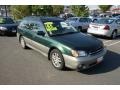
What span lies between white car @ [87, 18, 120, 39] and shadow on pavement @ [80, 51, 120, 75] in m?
4.07

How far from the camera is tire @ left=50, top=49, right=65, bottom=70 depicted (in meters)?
5.54

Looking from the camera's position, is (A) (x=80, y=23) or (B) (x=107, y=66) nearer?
(B) (x=107, y=66)

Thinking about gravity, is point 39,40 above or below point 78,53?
above

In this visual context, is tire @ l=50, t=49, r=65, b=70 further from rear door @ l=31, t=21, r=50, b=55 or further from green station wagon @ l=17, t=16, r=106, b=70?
rear door @ l=31, t=21, r=50, b=55

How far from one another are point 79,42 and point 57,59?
86 centimetres

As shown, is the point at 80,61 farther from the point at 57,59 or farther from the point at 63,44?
the point at 57,59

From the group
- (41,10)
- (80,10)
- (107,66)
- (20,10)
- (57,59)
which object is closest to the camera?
(57,59)

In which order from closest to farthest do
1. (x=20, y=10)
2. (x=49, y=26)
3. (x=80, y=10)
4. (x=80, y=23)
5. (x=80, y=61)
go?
1. (x=80, y=61)
2. (x=49, y=26)
3. (x=80, y=23)
4. (x=20, y=10)
5. (x=80, y=10)

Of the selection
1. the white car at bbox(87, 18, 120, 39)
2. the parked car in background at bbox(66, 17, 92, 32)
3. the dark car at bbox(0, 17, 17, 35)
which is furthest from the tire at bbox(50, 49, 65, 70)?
the parked car in background at bbox(66, 17, 92, 32)

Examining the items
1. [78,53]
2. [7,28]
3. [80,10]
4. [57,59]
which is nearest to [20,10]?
[80,10]

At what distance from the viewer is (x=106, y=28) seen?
11.1m

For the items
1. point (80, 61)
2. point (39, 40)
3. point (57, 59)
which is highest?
point (39, 40)

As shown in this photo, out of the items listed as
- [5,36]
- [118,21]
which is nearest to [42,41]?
[5,36]
